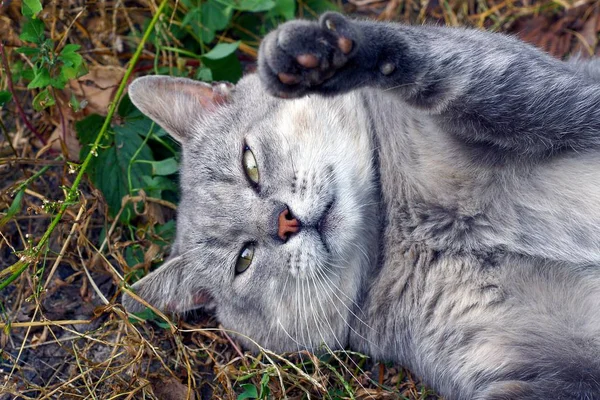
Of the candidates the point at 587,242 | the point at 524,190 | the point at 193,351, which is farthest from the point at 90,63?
the point at 587,242

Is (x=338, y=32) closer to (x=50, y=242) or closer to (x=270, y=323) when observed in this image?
(x=270, y=323)

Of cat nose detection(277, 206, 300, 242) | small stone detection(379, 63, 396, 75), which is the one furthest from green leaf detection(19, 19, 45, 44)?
small stone detection(379, 63, 396, 75)

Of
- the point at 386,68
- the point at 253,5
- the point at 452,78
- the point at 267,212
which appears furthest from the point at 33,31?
the point at 452,78

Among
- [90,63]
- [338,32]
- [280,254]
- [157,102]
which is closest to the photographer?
[338,32]

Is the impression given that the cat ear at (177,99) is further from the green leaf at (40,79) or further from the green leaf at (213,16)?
the green leaf at (213,16)

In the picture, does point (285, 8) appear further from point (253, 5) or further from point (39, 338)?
point (39, 338)

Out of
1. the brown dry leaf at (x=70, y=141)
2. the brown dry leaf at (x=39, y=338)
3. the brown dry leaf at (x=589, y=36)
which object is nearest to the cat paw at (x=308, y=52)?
the brown dry leaf at (x=70, y=141)
